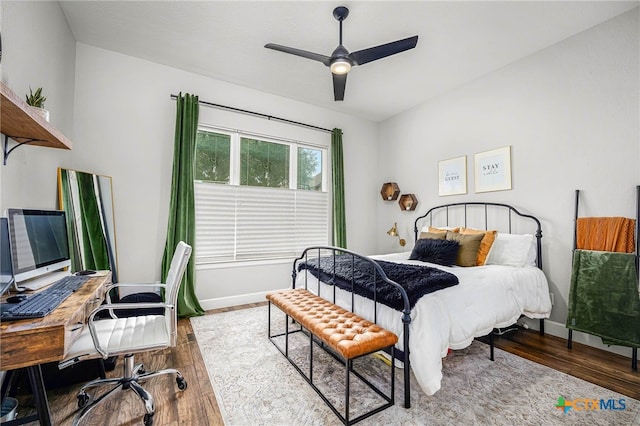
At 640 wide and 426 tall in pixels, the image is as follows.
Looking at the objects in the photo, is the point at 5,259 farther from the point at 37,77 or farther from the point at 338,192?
the point at 338,192

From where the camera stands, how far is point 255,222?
4059mm

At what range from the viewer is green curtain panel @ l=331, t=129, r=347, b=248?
4.61 m

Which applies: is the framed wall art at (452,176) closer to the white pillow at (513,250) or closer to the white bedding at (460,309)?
the white pillow at (513,250)

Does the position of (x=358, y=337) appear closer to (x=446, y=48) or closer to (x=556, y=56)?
(x=446, y=48)

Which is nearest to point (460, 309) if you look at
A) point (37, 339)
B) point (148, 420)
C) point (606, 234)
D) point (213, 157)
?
point (606, 234)

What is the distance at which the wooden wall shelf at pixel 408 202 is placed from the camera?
4480mm

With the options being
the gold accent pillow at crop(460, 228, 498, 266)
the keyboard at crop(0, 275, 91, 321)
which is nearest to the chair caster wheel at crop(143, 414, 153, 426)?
the keyboard at crop(0, 275, 91, 321)

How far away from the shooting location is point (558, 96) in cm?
297

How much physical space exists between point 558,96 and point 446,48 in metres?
1.27

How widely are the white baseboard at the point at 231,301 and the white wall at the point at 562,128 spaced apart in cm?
309

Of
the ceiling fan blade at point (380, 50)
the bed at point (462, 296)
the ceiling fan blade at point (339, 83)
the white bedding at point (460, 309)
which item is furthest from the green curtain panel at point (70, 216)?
the ceiling fan blade at point (380, 50)

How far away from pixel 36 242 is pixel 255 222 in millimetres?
2458

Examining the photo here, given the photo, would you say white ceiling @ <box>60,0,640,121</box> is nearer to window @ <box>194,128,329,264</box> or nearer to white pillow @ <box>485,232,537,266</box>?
window @ <box>194,128,329,264</box>

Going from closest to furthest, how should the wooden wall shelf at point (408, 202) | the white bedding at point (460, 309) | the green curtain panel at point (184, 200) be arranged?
the white bedding at point (460, 309) < the green curtain panel at point (184, 200) < the wooden wall shelf at point (408, 202)
